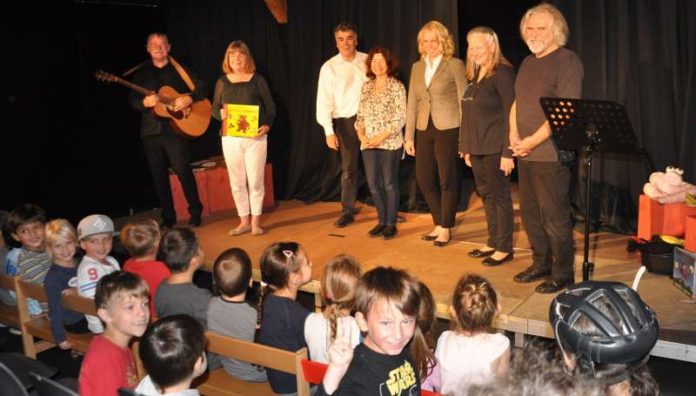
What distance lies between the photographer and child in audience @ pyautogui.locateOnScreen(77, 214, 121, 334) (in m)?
3.68

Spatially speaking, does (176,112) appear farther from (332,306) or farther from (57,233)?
(332,306)

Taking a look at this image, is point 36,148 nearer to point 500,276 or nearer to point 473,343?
point 500,276

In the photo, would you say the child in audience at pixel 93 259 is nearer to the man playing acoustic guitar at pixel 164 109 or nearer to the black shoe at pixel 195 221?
the man playing acoustic guitar at pixel 164 109

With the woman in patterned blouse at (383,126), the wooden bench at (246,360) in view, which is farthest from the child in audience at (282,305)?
the woman in patterned blouse at (383,126)

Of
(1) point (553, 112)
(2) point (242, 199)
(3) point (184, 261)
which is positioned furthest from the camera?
(2) point (242, 199)

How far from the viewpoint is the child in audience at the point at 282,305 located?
9.61ft

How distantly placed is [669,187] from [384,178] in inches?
78.0

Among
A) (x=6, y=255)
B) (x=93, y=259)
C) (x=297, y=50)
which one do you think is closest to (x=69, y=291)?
(x=93, y=259)

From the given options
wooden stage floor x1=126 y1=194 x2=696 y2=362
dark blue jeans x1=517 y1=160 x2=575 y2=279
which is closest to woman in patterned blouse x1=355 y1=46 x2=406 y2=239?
wooden stage floor x1=126 y1=194 x2=696 y2=362

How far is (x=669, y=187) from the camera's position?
473cm

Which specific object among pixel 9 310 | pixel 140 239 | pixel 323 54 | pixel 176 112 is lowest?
pixel 9 310

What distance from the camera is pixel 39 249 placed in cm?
422

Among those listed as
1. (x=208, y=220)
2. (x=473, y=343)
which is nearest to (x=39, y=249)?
(x=208, y=220)

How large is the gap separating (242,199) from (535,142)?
266 cm
